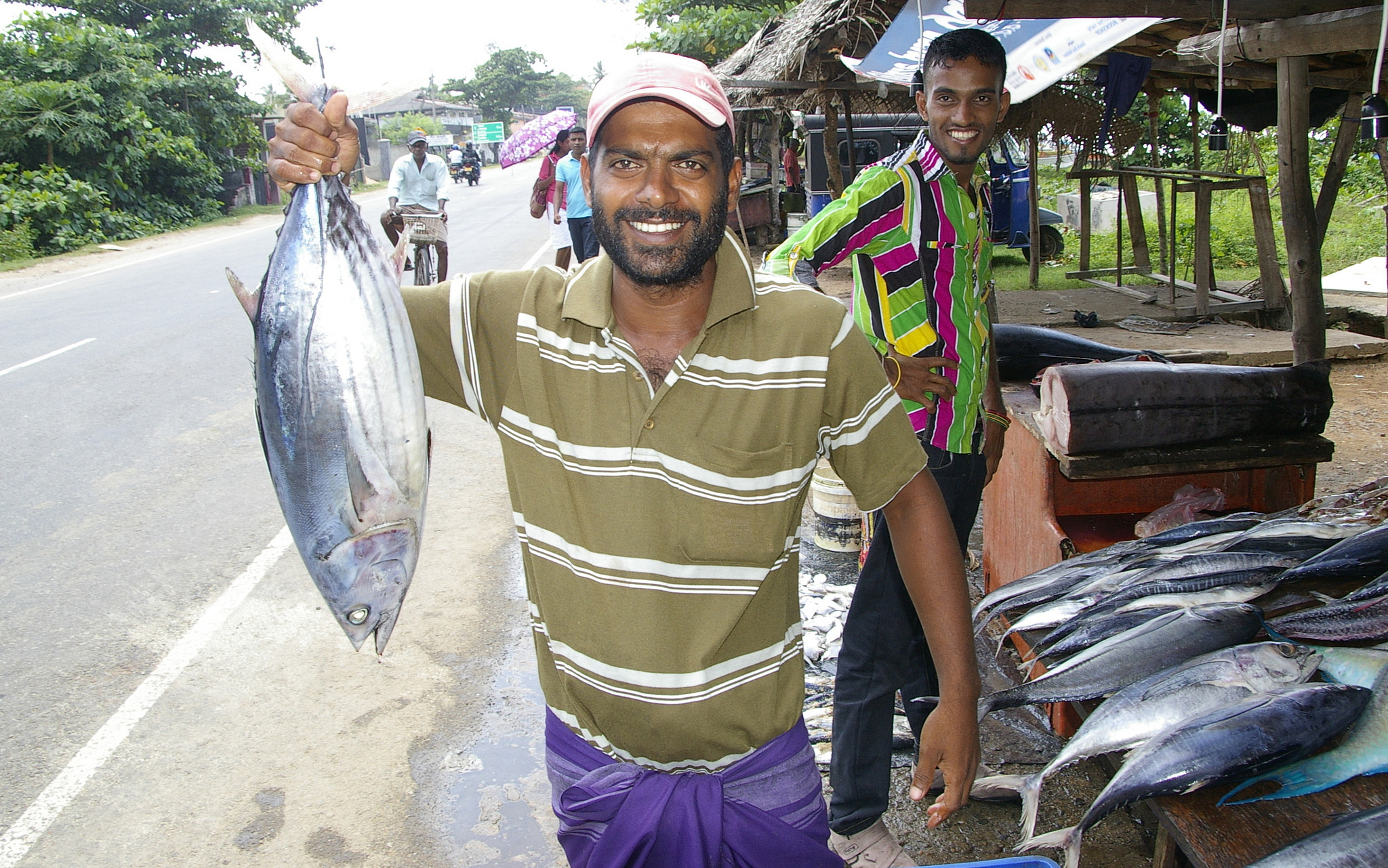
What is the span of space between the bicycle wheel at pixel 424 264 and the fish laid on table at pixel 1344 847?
9.88m

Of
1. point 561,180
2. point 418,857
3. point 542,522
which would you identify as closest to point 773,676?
point 542,522

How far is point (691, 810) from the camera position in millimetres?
1466

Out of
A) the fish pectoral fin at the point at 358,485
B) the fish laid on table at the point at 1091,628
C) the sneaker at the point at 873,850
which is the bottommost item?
the sneaker at the point at 873,850

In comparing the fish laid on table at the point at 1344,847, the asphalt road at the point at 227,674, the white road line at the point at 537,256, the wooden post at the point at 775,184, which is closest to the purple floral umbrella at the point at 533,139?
the white road line at the point at 537,256

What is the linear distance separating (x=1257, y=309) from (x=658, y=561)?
7450 mm

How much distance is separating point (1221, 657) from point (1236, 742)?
28 cm

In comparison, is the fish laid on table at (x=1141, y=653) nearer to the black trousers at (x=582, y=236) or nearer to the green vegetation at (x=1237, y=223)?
the black trousers at (x=582, y=236)

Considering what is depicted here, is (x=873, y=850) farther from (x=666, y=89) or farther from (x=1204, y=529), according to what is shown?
(x=666, y=89)

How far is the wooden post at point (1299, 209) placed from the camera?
352 cm

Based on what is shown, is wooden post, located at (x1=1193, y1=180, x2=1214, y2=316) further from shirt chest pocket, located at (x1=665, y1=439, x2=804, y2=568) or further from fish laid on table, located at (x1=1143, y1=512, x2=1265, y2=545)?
shirt chest pocket, located at (x1=665, y1=439, x2=804, y2=568)

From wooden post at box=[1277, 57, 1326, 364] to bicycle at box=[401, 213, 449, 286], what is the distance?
7877 millimetres

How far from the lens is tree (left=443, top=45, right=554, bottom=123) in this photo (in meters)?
76.8

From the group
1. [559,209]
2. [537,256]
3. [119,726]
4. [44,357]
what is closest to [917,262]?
[119,726]

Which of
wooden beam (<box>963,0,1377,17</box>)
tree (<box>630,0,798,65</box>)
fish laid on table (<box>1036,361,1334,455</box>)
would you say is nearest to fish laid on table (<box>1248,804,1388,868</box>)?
fish laid on table (<box>1036,361,1334,455</box>)
